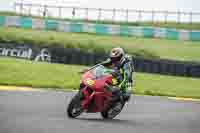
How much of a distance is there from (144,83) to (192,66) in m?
5.01

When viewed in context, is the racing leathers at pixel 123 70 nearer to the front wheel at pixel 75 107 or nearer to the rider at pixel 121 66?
the rider at pixel 121 66

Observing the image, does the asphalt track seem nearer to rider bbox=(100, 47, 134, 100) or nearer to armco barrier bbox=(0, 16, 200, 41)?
rider bbox=(100, 47, 134, 100)

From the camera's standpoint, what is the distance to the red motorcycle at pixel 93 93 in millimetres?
11086

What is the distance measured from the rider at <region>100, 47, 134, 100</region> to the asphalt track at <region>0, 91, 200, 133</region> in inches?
27.3

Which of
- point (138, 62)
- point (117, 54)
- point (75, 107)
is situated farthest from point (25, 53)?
point (75, 107)

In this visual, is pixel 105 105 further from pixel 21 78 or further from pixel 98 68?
pixel 21 78

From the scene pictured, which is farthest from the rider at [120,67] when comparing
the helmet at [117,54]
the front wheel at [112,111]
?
the front wheel at [112,111]

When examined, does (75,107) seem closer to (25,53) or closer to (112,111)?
(112,111)

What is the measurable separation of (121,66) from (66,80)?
10.6 meters

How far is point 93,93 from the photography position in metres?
11.2

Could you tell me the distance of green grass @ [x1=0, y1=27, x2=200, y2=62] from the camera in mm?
38156

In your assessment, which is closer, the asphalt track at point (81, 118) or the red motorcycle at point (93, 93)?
the asphalt track at point (81, 118)

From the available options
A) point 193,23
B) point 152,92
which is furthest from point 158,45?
point 152,92

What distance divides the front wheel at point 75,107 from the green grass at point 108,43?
2494 cm
